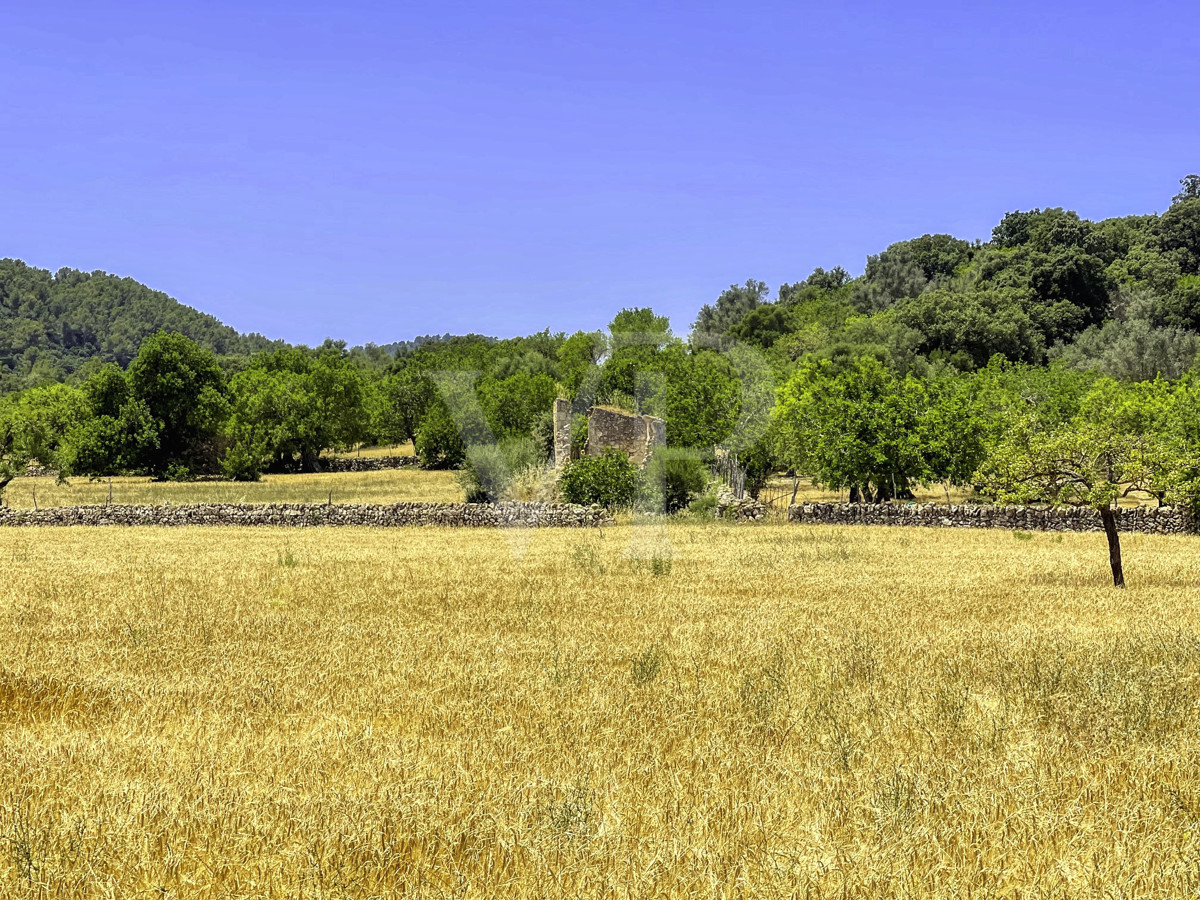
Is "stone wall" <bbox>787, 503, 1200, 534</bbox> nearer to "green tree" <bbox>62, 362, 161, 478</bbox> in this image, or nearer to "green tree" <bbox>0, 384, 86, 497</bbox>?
"green tree" <bbox>62, 362, 161, 478</bbox>

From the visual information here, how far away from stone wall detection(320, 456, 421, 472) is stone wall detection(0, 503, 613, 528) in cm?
4456

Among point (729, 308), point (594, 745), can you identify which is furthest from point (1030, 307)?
point (594, 745)

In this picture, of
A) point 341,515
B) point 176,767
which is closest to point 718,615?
point 176,767

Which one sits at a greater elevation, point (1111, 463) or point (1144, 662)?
point (1111, 463)

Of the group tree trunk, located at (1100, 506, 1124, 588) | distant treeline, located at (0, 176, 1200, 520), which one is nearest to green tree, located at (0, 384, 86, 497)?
distant treeline, located at (0, 176, 1200, 520)

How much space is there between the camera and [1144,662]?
912 cm

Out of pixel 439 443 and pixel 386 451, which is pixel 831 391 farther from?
pixel 386 451

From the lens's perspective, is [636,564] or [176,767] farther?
[636,564]

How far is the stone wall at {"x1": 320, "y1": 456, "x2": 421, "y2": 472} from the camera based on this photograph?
8238cm

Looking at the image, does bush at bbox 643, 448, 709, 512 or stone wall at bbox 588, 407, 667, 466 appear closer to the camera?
bush at bbox 643, 448, 709, 512

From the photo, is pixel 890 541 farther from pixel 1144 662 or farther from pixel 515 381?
pixel 515 381

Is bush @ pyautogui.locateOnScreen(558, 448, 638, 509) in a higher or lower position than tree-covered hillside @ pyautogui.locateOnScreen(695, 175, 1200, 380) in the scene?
lower

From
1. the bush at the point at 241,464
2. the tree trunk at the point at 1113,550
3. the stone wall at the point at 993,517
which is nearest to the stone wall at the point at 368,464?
the bush at the point at 241,464

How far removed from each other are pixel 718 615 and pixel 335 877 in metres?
8.89
